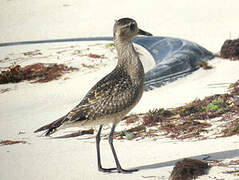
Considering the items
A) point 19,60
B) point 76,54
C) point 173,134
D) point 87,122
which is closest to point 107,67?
point 76,54

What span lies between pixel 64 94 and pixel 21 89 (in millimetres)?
1590

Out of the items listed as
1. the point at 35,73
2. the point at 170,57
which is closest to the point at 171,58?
the point at 170,57

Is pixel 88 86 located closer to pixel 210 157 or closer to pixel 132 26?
pixel 132 26

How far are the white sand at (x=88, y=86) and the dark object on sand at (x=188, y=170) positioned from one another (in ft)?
0.44

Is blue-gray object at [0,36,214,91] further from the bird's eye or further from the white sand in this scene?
the bird's eye

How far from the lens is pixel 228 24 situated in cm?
1895

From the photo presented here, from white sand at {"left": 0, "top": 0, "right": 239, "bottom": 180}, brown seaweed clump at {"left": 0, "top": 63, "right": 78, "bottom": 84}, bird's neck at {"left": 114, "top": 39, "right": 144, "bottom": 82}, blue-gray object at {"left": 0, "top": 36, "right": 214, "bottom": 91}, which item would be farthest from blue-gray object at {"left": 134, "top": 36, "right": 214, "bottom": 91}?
bird's neck at {"left": 114, "top": 39, "right": 144, "bottom": 82}

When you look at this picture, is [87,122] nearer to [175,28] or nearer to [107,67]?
[107,67]

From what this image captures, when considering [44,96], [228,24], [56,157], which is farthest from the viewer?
[228,24]

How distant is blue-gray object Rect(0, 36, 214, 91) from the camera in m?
12.7

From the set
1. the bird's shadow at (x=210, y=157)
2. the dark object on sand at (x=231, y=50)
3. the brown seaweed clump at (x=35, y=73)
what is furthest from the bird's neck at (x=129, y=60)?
the brown seaweed clump at (x=35, y=73)

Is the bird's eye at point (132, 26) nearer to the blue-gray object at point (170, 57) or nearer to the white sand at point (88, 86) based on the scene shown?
the white sand at point (88, 86)

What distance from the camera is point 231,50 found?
14.1 metres

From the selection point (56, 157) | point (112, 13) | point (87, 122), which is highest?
point (112, 13)
